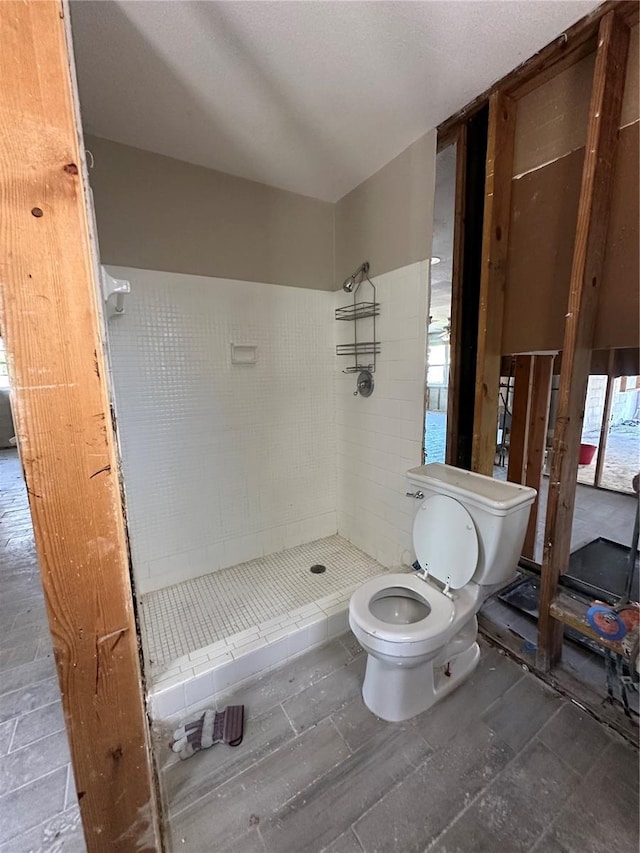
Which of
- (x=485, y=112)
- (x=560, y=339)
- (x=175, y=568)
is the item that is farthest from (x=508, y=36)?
(x=175, y=568)

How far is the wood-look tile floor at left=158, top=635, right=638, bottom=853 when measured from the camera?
1.03 m

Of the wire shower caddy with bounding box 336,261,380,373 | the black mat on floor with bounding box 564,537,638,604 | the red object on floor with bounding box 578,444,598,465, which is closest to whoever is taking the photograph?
the black mat on floor with bounding box 564,537,638,604

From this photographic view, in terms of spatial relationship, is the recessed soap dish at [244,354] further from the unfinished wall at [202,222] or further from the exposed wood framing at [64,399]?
the exposed wood framing at [64,399]

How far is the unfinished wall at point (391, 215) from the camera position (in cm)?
177

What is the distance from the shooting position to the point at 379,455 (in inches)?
87.8

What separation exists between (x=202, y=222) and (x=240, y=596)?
215cm

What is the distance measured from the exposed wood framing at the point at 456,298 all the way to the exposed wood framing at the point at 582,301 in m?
0.51

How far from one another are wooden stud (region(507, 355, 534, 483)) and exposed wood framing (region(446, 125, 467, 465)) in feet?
2.35

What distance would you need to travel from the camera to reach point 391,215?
6.46 ft

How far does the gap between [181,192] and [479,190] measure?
5.08 feet

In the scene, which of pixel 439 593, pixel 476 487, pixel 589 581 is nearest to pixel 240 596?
pixel 439 593

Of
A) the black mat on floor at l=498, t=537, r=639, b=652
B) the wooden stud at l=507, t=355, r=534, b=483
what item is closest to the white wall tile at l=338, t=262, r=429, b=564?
the black mat on floor at l=498, t=537, r=639, b=652

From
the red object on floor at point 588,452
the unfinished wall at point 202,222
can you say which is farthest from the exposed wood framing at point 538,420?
the red object on floor at point 588,452

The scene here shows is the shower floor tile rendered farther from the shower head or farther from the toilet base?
the shower head
